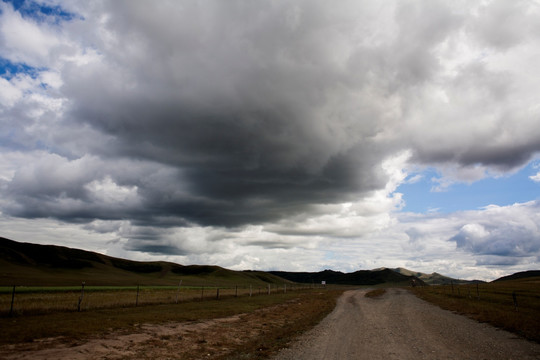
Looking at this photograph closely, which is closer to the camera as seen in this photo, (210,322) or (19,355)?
(19,355)

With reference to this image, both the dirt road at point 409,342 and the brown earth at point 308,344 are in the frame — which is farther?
the brown earth at point 308,344

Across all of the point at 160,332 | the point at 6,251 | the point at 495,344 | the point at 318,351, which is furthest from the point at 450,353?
the point at 6,251

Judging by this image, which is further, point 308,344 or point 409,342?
point 409,342

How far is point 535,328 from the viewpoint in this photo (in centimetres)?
1875

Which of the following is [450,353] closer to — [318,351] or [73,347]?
[318,351]

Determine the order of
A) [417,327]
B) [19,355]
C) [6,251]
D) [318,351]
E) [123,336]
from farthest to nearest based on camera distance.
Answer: [6,251]
[417,327]
[123,336]
[318,351]
[19,355]

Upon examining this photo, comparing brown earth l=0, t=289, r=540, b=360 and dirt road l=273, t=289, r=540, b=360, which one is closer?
→ dirt road l=273, t=289, r=540, b=360

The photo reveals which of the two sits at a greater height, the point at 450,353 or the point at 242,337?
the point at 450,353

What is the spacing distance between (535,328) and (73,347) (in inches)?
936

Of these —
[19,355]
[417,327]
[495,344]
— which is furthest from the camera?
[417,327]

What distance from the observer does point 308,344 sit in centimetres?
1548

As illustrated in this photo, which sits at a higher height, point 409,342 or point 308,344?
point 409,342

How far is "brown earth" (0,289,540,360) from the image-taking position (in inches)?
524

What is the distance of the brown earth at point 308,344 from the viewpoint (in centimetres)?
1332
